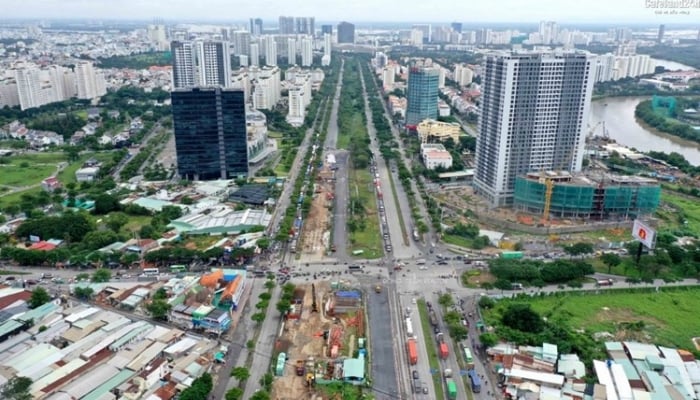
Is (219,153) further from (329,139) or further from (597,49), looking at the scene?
(597,49)

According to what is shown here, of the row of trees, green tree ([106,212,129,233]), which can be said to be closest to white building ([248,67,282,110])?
green tree ([106,212,129,233])

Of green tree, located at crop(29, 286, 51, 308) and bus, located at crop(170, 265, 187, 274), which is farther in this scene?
bus, located at crop(170, 265, 187, 274)

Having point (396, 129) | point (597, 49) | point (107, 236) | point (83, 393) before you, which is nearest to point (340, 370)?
point (83, 393)

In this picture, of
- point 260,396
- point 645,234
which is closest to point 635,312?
point 645,234

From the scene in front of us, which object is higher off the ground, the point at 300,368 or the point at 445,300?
the point at 445,300

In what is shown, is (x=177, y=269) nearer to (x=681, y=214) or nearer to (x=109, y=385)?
(x=109, y=385)

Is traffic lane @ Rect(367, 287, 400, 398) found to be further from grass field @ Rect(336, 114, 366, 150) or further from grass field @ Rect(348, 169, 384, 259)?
grass field @ Rect(336, 114, 366, 150)

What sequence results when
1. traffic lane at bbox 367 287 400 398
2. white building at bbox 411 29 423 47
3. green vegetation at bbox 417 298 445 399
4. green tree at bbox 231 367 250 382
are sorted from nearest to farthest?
green tree at bbox 231 367 250 382
green vegetation at bbox 417 298 445 399
traffic lane at bbox 367 287 400 398
white building at bbox 411 29 423 47
